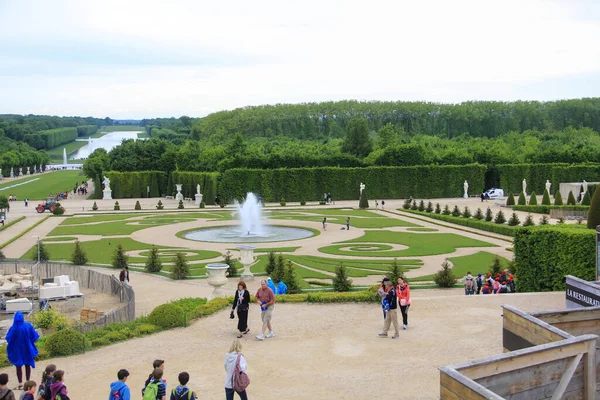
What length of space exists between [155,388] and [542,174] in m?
69.6

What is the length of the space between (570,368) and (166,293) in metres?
17.2

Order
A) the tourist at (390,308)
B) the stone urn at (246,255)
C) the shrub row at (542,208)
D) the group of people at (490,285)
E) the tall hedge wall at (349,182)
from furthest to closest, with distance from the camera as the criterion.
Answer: the tall hedge wall at (349,182)
the shrub row at (542,208)
the stone urn at (246,255)
the group of people at (490,285)
the tourist at (390,308)

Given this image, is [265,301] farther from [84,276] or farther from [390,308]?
[84,276]

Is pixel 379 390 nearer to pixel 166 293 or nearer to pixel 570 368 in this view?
pixel 570 368

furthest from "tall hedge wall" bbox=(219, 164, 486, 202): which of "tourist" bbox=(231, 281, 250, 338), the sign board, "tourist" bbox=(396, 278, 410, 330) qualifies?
the sign board

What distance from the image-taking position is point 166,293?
24.8 metres

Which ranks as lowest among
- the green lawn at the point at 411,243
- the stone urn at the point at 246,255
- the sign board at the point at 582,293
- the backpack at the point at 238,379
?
the green lawn at the point at 411,243

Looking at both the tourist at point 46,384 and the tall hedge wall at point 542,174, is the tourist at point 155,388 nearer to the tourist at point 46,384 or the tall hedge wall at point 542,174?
the tourist at point 46,384

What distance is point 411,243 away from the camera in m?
36.8

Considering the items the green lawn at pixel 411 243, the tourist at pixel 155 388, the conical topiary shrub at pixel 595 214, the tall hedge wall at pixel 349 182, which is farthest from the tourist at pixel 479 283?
the tall hedge wall at pixel 349 182

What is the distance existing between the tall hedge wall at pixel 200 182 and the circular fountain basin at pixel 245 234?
2107 cm

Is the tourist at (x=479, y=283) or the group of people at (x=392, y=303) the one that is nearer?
the group of people at (x=392, y=303)

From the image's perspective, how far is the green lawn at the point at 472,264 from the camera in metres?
28.2

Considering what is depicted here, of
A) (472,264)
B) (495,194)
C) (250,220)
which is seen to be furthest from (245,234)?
(495,194)
